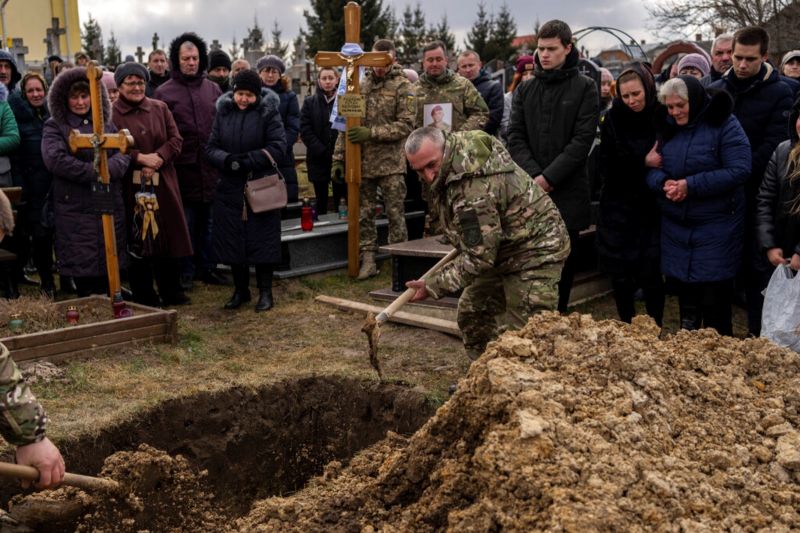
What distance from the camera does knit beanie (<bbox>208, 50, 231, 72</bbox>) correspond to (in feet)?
30.6

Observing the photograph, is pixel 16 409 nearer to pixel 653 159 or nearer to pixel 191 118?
pixel 653 159

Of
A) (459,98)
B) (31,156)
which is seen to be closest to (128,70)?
(31,156)

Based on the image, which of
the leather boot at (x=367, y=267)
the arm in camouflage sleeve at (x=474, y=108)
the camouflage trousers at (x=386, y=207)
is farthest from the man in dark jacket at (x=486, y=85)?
the leather boot at (x=367, y=267)

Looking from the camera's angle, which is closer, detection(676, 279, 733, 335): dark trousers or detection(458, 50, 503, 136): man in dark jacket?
detection(676, 279, 733, 335): dark trousers

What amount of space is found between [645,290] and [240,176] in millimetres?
3595

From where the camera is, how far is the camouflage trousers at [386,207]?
878cm

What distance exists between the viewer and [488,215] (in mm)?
4879

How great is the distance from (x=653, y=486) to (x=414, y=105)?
600cm

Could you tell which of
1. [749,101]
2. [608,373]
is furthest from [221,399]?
[749,101]

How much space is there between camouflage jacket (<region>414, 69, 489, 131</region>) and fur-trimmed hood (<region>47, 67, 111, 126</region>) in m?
3.18

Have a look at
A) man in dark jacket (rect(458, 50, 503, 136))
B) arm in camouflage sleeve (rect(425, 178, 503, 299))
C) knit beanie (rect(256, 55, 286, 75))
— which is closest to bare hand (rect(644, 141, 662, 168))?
arm in camouflage sleeve (rect(425, 178, 503, 299))

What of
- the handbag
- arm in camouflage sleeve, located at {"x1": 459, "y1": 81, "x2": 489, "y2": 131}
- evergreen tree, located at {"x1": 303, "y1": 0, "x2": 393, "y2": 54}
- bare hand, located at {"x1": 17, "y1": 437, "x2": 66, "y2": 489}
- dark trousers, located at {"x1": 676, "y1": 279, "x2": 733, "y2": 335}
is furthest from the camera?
evergreen tree, located at {"x1": 303, "y1": 0, "x2": 393, "y2": 54}

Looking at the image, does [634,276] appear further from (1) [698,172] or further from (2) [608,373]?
(2) [608,373]

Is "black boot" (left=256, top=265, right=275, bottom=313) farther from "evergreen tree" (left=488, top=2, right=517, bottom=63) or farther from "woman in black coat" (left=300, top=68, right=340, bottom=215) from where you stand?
"evergreen tree" (left=488, top=2, right=517, bottom=63)
